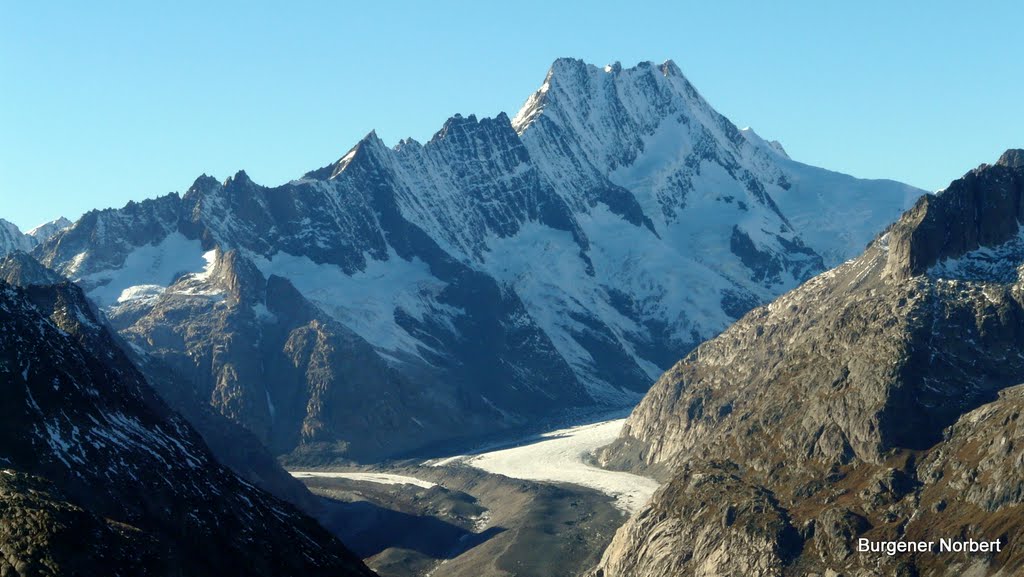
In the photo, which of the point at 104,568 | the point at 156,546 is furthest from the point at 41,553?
the point at 156,546

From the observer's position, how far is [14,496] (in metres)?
167

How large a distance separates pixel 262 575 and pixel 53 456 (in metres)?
31.1

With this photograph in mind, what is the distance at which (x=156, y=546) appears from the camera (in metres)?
182

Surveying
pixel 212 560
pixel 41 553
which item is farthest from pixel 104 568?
pixel 212 560

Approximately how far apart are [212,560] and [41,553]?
3995 centimetres

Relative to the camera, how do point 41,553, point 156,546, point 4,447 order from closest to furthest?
point 41,553 < point 156,546 < point 4,447

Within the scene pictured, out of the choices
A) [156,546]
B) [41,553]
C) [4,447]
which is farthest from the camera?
[4,447]

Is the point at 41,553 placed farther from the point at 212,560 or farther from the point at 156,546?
the point at 212,560

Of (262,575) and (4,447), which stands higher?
(4,447)

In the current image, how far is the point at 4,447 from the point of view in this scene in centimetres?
19462

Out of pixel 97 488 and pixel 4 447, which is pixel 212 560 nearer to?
pixel 97 488

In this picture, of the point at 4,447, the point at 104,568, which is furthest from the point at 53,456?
the point at 104,568

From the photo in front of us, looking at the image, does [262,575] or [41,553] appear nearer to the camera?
[41,553]

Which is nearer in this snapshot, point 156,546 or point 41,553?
point 41,553
